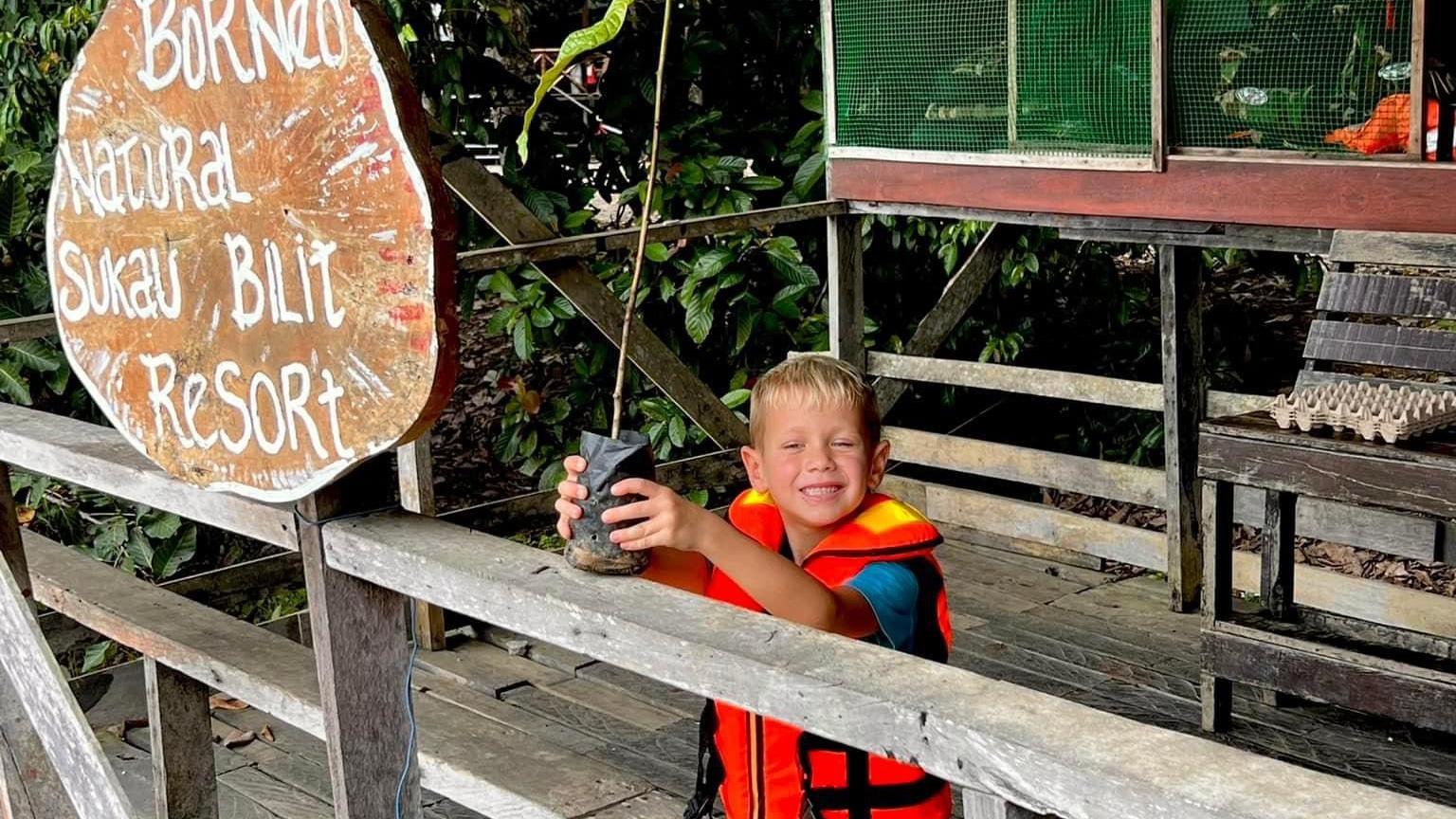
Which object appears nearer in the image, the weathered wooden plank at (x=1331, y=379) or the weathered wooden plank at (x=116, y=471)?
the weathered wooden plank at (x=116, y=471)

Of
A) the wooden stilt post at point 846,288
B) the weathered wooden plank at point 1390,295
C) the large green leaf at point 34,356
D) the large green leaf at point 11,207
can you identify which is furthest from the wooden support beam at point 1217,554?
the large green leaf at point 11,207

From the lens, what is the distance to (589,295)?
4.93m

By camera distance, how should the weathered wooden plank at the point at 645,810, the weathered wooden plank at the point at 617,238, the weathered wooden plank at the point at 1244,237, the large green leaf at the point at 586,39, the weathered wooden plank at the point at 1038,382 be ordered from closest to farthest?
the large green leaf at the point at 586,39 < the weathered wooden plank at the point at 645,810 < the weathered wooden plank at the point at 1244,237 < the weathered wooden plank at the point at 617,238 < the weathered wooden plank at the point at 1038,382

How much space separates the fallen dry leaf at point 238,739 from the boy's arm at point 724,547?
2964 millimetres

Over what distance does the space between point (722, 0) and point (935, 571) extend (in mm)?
4945

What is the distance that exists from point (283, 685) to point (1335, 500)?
2194mm

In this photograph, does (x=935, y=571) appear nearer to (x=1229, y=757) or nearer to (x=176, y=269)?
(x=1229, y=757)

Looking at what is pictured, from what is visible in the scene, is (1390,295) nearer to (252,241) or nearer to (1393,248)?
(1393,248)

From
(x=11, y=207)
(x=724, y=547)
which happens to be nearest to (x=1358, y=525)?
(x=724, y=547)

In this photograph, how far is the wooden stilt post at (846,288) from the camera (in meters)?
5.55

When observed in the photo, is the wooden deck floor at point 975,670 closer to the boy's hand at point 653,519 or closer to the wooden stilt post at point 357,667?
the wooden stilt post at point 357,667

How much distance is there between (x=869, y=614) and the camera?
1980 mm

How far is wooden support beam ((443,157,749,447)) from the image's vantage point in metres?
4.74

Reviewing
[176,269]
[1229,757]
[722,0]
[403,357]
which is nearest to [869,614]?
[403,357]
